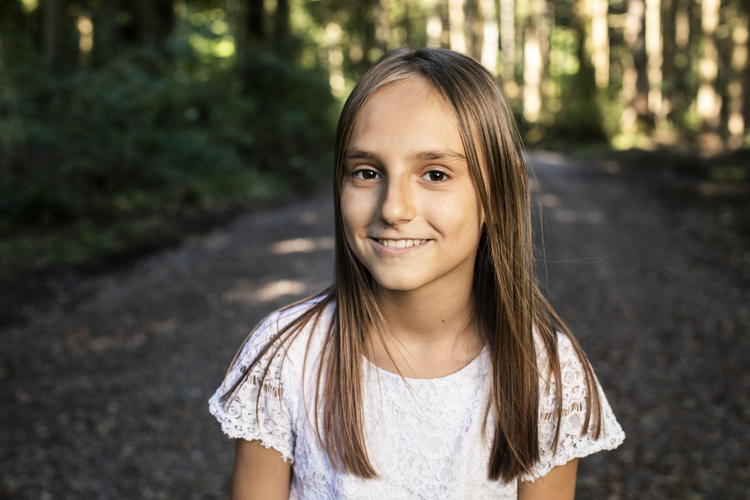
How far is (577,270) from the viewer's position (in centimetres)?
764

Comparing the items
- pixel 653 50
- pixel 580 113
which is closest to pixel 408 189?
pixel 580 113

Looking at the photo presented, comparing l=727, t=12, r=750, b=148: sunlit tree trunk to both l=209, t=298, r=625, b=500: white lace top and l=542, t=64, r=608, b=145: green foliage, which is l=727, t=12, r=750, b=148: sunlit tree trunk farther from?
l=209, t=298, r=625, b=500: white lace top

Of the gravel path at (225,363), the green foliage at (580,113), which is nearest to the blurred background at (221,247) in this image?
the gravel path at (225,363)

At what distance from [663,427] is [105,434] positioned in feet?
12.7

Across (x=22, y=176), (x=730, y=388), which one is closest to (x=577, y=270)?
(x=730, y=388)

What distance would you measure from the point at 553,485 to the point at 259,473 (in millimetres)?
770

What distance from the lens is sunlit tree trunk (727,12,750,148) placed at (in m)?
15.0

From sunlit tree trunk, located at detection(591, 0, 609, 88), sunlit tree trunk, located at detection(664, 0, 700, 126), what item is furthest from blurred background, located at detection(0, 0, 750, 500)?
sunlit tree trunk, located at detection(664, 0, 700, 126)

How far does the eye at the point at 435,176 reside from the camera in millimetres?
1424

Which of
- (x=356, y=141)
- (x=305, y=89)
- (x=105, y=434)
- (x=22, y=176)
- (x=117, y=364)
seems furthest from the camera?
(x=305, y=89)

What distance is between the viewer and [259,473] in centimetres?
154

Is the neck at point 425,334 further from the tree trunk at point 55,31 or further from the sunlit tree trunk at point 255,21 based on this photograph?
the sunlit tree trunk at point 255,21

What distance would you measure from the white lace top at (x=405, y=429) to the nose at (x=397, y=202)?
43 cm

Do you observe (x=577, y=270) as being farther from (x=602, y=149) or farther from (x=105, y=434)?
(x=602, y=149)
